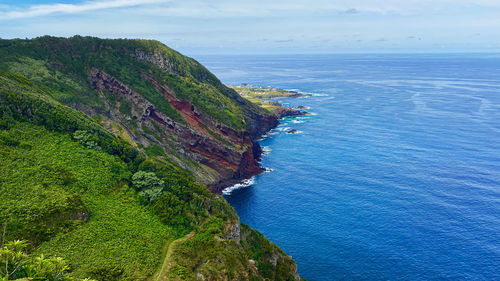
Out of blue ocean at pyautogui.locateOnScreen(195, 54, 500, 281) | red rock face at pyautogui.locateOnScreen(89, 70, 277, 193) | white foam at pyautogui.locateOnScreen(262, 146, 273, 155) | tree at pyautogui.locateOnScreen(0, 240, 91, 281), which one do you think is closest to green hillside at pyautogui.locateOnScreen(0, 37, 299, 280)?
tree at pyautogui.locateOnScreen(0, 240, 91, 281)

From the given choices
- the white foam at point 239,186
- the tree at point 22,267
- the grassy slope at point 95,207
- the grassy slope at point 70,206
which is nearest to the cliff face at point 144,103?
the white foam at point 239,186

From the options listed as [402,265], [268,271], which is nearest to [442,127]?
[402,265]

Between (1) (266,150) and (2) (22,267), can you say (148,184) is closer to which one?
(2) (22,267)

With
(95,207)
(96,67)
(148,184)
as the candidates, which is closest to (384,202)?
(148,184)

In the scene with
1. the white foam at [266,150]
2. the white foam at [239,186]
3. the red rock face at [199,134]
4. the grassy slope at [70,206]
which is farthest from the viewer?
the white foam at [266,150]

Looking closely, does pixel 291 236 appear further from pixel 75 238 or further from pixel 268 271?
pixel 75 238

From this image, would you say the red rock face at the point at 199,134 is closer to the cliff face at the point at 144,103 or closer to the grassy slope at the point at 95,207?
the cliff face at the point at 144,103

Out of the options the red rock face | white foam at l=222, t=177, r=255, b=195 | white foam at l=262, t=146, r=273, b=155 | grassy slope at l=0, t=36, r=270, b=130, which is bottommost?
white foam at l=222, t=177, r=255, b=195

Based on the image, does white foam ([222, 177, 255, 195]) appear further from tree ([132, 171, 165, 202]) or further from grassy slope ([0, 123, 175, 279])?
grassy slope ([0, 123, 175, 279])
